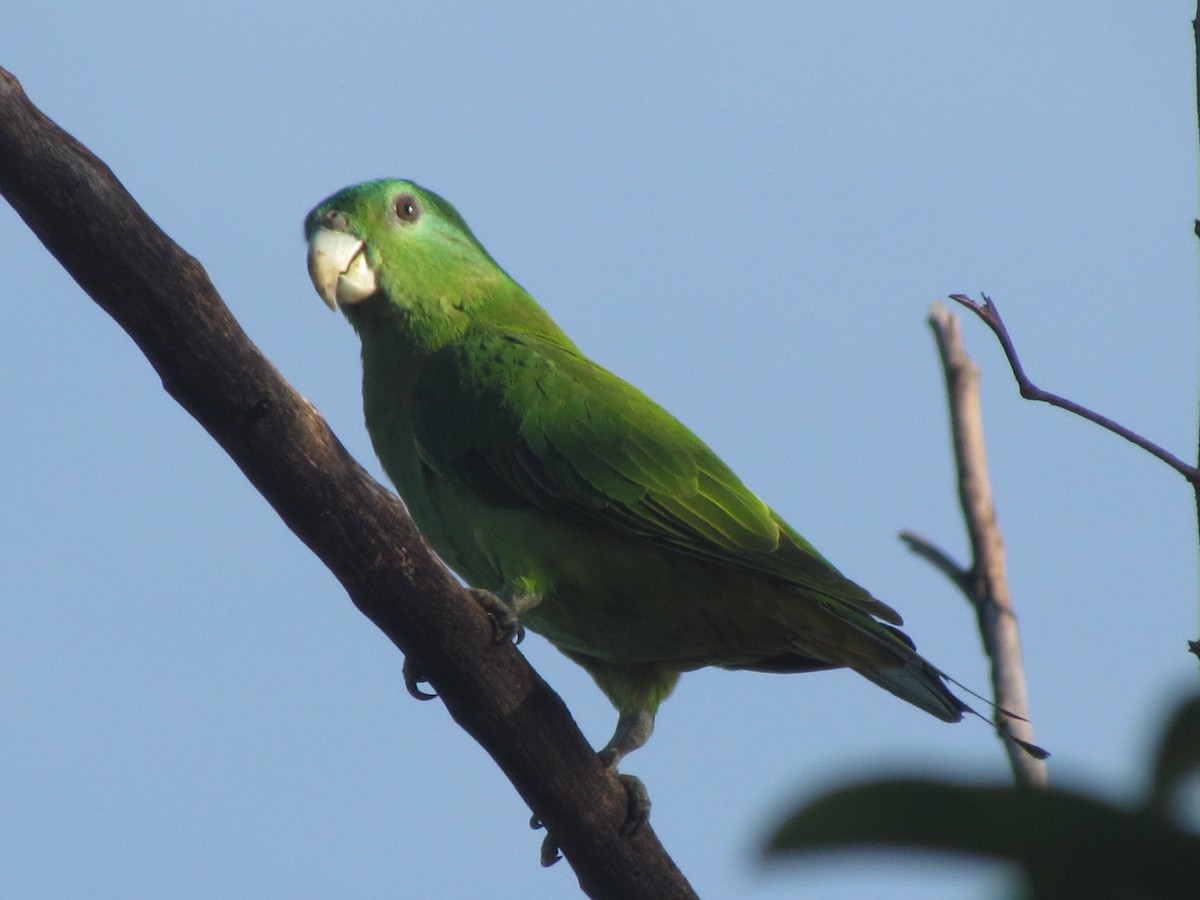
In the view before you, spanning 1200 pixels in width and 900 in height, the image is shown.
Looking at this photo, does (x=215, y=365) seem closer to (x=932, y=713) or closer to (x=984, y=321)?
(x=984, y=321)

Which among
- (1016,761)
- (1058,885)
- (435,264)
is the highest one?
(435,264)

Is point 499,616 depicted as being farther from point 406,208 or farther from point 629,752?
point 406,208

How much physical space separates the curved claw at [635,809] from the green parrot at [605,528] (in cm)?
46

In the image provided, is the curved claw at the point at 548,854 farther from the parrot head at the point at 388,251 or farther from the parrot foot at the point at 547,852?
the parrot head at the point at 388,251

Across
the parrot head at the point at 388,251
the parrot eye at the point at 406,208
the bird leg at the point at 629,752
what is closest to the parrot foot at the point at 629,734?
the bird leg at the point at 629,752

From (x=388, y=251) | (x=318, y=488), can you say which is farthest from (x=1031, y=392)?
(x=388, y=251)

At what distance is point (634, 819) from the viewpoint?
12.4 feet

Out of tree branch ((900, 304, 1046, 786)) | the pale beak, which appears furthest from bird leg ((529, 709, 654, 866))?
the pale beak

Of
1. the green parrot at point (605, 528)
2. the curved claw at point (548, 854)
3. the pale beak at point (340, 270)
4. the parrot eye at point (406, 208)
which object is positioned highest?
the parrot eye at point (406, 208)

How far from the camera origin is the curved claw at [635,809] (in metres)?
3.76

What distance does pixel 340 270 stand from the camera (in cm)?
Result: 513

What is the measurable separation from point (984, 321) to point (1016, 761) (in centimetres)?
193

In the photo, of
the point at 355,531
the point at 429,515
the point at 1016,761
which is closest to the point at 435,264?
the point at 429,515

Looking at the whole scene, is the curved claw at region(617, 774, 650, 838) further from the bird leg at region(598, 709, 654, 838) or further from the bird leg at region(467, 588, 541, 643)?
the bird leg at region(467, 588, 541, 643)
